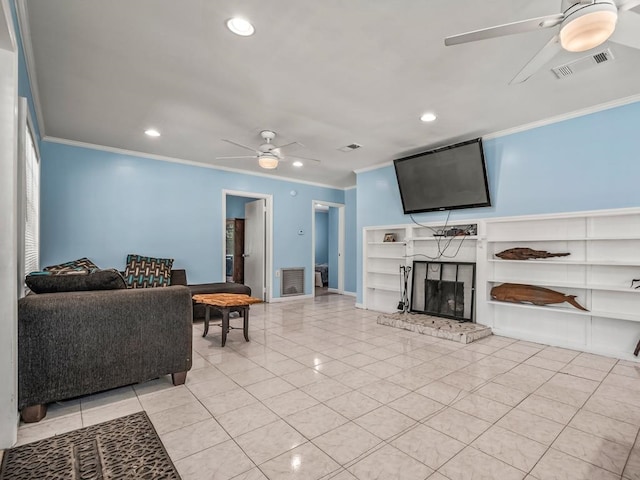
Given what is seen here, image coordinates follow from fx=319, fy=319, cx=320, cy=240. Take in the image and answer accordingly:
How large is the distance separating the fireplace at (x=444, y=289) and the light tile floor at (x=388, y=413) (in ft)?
3.15

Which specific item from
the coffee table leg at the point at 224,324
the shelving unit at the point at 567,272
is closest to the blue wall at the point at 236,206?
the coffee table leg at the point at 224,324

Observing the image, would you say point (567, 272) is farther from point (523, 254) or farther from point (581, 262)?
point (523, 254)

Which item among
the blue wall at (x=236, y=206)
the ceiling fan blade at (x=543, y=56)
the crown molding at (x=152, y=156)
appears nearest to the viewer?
the ceiling fan blade at (x=543, y=56)

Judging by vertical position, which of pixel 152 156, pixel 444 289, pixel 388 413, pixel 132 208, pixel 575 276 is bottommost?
pixel 388 413

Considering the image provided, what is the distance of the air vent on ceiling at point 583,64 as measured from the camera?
2.50 meters

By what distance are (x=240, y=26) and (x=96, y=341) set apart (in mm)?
2390

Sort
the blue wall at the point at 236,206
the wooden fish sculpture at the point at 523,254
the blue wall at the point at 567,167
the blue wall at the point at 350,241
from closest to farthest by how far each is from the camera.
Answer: the blue wall at the point at 567,167
the wooden fish sculpture at the point at 523,254
the blue wall at the point at 350,241
the blue wall at the point at 236,206

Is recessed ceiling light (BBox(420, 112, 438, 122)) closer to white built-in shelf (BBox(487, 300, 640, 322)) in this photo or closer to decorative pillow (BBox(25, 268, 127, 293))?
white built-in shelf (BBox(487, 300, 640, 322))

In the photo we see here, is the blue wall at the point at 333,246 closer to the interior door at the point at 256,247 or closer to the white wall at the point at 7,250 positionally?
the interior door at the point at 256,247

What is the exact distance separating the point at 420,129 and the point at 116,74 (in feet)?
11.0

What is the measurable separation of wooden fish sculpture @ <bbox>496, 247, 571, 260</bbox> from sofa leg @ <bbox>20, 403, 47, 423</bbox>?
4.73 m

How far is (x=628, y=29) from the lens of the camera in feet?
5.77

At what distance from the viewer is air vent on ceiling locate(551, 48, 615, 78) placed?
2.50 m

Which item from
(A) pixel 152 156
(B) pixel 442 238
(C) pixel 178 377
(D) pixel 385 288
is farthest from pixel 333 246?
(C) pixel 178 377
